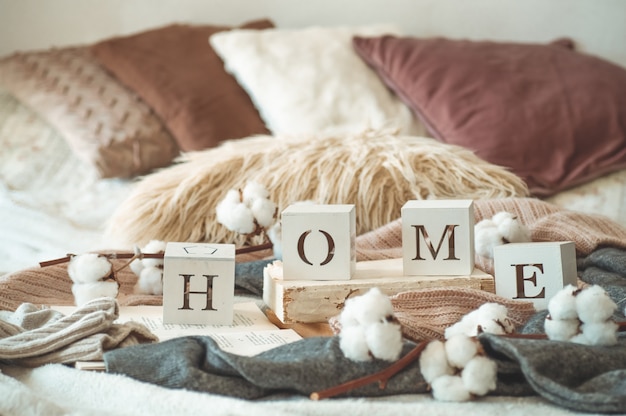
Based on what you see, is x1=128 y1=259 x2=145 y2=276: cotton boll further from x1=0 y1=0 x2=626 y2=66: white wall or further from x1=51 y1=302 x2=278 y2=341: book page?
x1=0 y1=0 x2=626 y2=66: white wall

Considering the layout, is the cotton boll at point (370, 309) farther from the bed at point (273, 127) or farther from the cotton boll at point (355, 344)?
the bed at point (273, 127)

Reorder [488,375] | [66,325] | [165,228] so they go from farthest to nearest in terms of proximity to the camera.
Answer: [165,228], [66,325], [488,375]

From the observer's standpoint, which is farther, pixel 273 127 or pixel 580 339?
pixel 273 127

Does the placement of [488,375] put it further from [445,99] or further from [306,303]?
[445,99]

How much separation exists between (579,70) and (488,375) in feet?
4.65

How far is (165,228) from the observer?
1.61 meters

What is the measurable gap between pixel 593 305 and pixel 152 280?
2.15 feet

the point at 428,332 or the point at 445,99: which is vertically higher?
the point at 445,99

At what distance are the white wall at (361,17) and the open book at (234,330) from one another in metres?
1.54

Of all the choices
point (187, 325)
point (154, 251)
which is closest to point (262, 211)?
point (154, 251)

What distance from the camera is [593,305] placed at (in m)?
0.91

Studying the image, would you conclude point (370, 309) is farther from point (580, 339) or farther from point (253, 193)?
point (253, 193)

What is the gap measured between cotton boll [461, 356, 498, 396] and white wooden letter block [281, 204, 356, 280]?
0.33 metres

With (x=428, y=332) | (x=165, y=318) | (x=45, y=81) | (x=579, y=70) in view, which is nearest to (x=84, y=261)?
(x=165, y=318)
